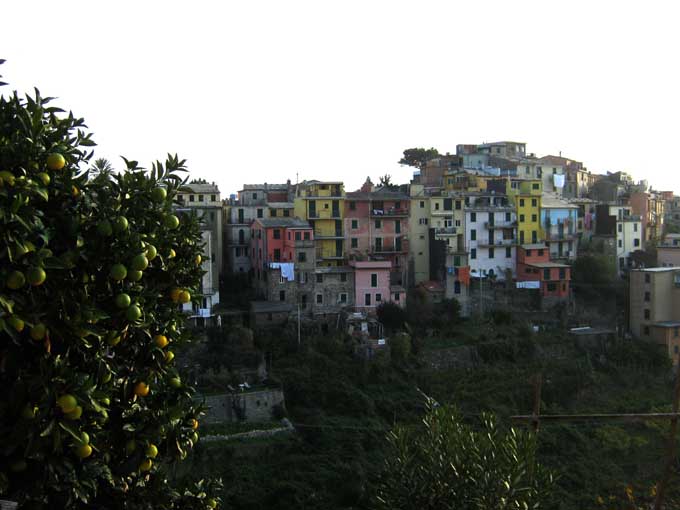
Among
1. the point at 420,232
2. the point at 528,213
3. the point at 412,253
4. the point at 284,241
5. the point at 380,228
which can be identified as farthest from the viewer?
the point at 528,213

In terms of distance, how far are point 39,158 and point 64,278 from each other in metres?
0.53

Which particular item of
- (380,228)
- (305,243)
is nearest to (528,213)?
(380,228)

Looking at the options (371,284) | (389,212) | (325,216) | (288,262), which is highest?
(389,212)

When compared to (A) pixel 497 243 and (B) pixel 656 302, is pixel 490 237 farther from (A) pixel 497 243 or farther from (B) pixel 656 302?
(B) pixel 656 302

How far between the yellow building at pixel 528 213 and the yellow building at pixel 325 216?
21.8 ft

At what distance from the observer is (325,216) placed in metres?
24.3

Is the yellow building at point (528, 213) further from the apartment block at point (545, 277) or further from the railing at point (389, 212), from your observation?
the railing at point (389, 212)

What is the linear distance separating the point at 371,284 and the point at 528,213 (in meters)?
7.33

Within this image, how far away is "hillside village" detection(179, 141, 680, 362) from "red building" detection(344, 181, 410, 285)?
3cm

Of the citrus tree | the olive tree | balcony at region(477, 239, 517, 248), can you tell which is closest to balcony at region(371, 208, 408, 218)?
balcony at region(477, 239, 517, 248)

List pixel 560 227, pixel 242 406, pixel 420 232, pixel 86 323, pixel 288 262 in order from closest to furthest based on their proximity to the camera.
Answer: pixel 86 323, pixel 242 406, pixel 288 262, pixel 420 232, pixel 560 227

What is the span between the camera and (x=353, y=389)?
1925cm

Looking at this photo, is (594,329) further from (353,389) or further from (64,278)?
(64,278)

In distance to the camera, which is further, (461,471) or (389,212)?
(389,212)
